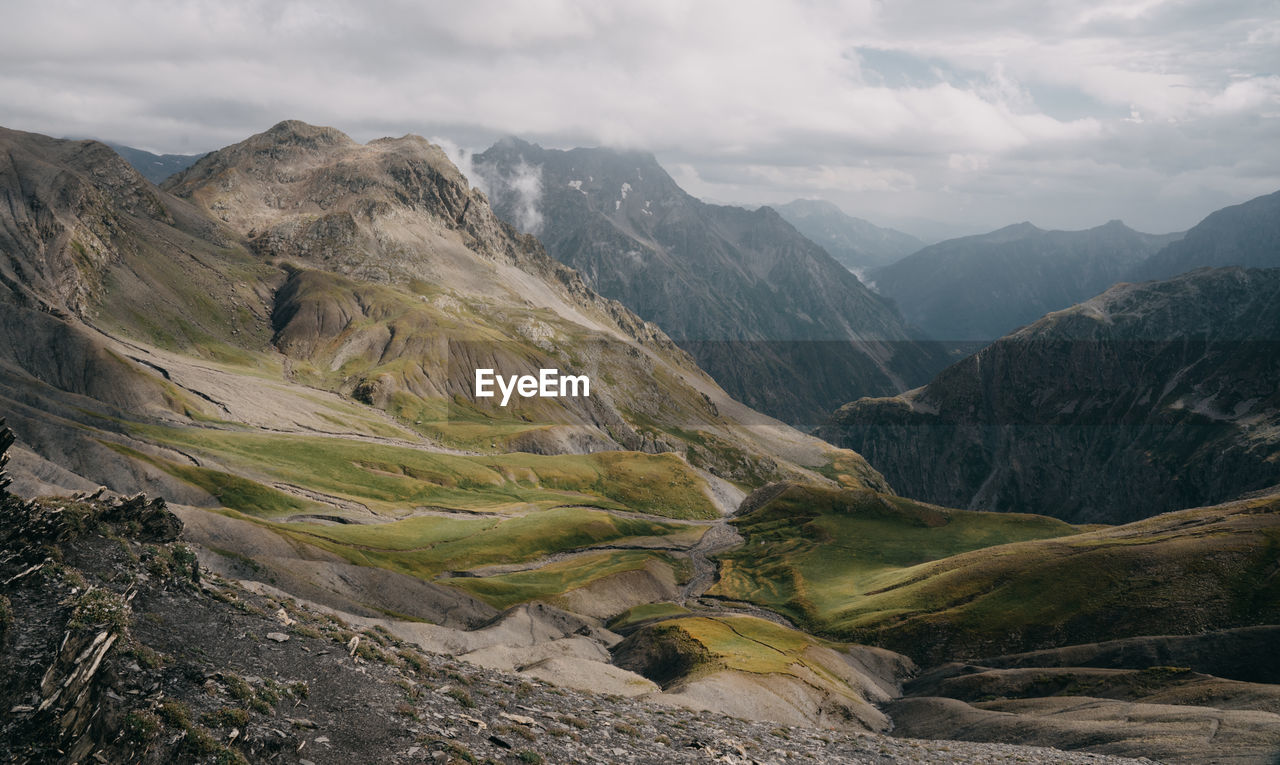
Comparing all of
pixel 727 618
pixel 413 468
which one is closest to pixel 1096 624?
pixel 727 618

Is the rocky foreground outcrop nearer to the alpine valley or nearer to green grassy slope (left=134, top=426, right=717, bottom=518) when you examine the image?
the alpine valley

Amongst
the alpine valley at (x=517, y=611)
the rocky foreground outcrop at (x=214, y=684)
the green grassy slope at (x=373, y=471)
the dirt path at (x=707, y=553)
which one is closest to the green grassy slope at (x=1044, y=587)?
the alpine valley at (x=517, y=611)

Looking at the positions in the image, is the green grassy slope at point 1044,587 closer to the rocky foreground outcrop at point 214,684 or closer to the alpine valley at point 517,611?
the alpine valley at point 517,611

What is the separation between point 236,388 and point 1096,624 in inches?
7911

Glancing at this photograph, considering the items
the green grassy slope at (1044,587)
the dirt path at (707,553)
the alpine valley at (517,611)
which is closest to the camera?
the alpine valley at (517,611)

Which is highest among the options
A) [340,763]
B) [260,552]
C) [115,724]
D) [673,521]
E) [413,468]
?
[115,724]

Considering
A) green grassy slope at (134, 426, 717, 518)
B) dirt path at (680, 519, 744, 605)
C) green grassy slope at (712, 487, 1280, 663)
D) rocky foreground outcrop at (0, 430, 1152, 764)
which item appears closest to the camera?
rocky foreground outcrop at (0, 430, 1152, 764)

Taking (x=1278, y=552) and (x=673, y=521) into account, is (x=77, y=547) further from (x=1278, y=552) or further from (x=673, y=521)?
(x=673, y=521)

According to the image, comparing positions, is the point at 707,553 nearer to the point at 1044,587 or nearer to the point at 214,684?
the point at 1044,587

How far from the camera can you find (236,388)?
650 ft

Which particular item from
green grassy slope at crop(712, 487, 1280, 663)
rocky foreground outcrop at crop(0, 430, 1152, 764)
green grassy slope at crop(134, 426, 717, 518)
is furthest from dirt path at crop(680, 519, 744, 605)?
rocky foreground outcrop at crop(0, 430, 1152, 764)

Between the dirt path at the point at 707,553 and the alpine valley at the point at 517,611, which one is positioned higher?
the alpine valley at the point at 517,611

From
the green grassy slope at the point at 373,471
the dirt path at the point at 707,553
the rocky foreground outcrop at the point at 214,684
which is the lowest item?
the dirt path at the point at 707,553

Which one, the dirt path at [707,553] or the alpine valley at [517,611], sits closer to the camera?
the alpine valley at [517,611]
